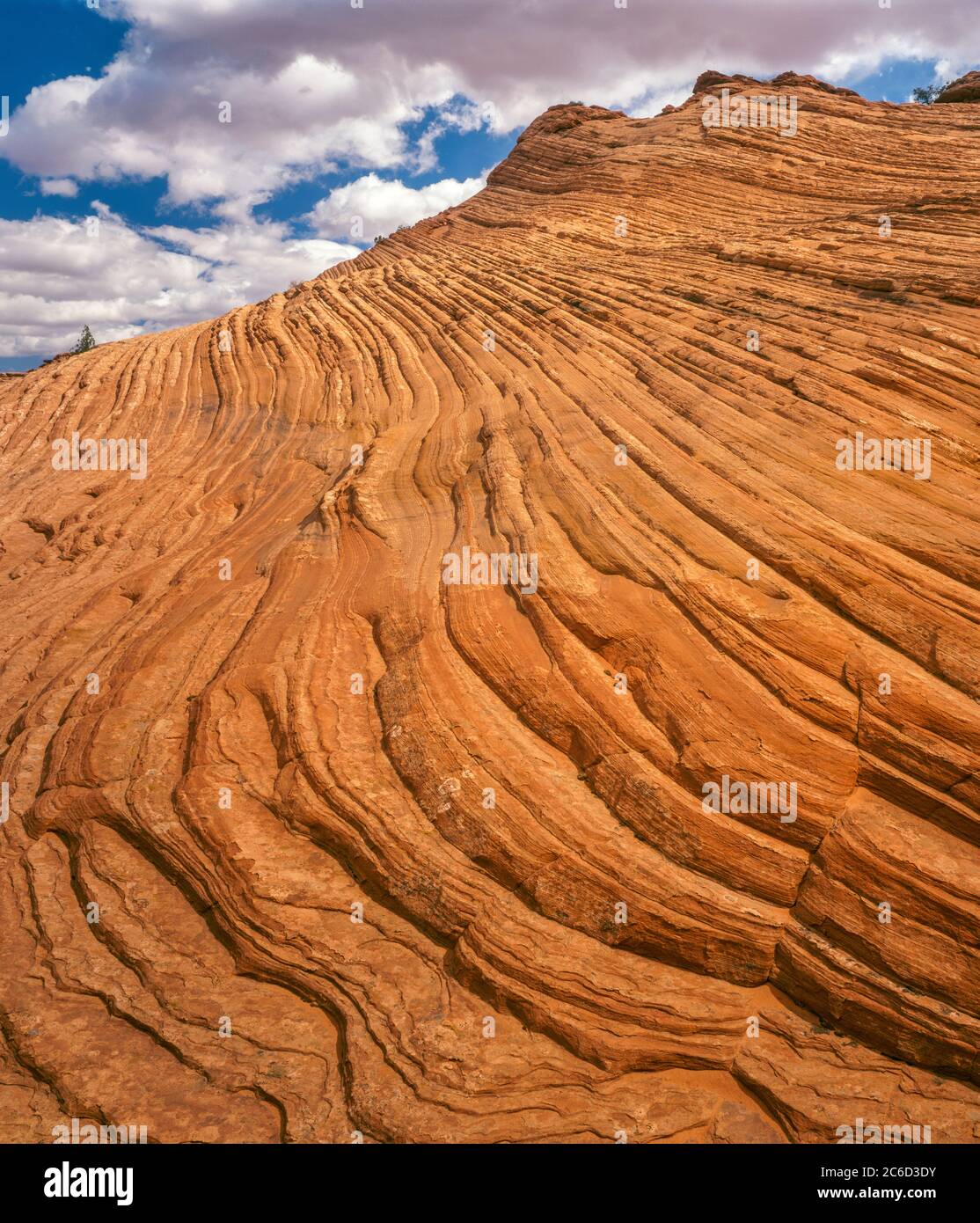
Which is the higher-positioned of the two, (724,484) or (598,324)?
(598,324)

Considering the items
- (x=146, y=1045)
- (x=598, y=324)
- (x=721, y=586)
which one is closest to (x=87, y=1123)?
(x=146, y=1045)

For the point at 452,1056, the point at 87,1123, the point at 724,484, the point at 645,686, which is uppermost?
the point at 724,484

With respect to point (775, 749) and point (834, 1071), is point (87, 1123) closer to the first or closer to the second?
point (834, 1071)

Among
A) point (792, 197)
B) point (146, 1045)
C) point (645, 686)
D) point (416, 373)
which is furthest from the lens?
point (792, 197)

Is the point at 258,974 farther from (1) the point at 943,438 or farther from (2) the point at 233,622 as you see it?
(1) the point at 943,438

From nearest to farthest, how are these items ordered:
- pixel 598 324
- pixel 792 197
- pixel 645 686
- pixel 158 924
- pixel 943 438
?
pixel 158 924 < pixel 645 686 < pixel 943 438 < pixel 598 324 < pixel 792 197

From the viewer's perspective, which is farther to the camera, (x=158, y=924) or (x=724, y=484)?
(x=724, y=484)
